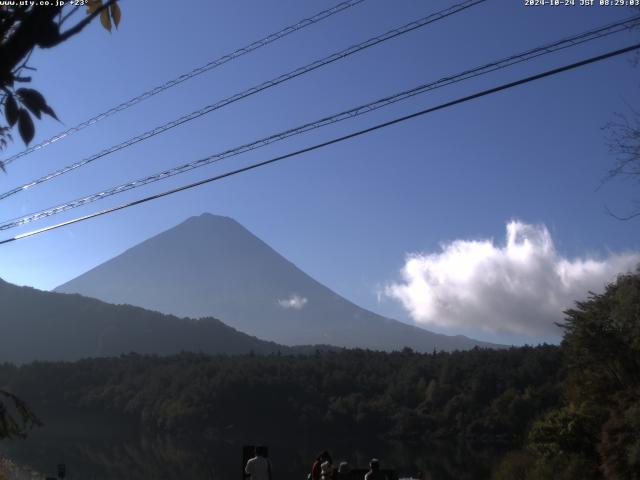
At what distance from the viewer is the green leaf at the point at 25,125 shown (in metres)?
2.36

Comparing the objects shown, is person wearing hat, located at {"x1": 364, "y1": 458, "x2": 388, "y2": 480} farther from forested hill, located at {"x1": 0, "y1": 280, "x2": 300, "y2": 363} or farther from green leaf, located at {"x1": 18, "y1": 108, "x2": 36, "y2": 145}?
forested hill, located at {"x1": 0, "y1": 280, "x2": 300, "y2": 363}

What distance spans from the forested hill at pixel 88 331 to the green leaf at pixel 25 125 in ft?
495

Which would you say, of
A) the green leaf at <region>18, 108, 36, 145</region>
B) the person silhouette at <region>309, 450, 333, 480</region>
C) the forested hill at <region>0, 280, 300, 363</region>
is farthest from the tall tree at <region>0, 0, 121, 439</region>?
the forested hill at <region>0, 280, 300, 363</region>

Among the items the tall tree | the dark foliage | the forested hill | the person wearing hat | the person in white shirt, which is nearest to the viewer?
the tall tree

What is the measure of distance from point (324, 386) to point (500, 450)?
98.7 ft

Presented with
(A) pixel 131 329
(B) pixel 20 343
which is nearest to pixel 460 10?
(B) pixel 20 343

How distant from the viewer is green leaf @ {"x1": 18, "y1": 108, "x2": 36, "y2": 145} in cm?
236

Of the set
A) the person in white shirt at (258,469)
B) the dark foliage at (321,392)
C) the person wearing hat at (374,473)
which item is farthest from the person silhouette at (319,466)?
the dark foliage at (321,392)

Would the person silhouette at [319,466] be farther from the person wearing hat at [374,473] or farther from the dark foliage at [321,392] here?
the dark foliage at [321,392]

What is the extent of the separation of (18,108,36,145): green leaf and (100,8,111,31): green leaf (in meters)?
0.41

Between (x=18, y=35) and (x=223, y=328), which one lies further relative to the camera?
(x=223, y=328)

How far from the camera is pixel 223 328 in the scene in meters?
186

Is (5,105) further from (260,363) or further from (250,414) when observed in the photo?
(260,363)

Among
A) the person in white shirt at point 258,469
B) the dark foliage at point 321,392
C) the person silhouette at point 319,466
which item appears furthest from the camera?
the dark foliage at point 321,392
